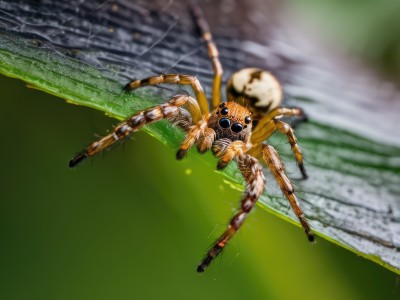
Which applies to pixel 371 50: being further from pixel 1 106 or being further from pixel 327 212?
pixel 1 106

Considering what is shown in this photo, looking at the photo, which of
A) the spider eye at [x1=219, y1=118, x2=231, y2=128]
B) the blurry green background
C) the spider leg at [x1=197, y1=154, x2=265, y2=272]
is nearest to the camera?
the blurry green background

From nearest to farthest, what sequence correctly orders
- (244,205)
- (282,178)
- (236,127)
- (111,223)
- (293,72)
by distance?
(111,223) < (244,205) < (282,178) < (236,127) < (293,72)

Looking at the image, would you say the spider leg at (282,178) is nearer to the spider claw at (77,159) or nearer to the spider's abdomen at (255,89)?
the spider's abdomen at (255,89)

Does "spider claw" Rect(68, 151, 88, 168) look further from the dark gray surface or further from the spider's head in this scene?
the spider's head

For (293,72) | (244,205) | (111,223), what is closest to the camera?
(111,223)

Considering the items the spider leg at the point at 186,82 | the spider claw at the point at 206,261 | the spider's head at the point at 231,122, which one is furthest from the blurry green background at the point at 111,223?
the spider's head at the point at 231,122

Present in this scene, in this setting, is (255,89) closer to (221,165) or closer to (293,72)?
(293,72)

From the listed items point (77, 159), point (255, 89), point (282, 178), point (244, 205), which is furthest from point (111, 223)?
point (255, 89)

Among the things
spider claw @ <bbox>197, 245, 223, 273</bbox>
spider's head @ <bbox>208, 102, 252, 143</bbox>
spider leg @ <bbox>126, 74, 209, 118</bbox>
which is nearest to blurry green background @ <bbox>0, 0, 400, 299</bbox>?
spider claw @ <bbox>197, 245, 223, 273</bbox>
